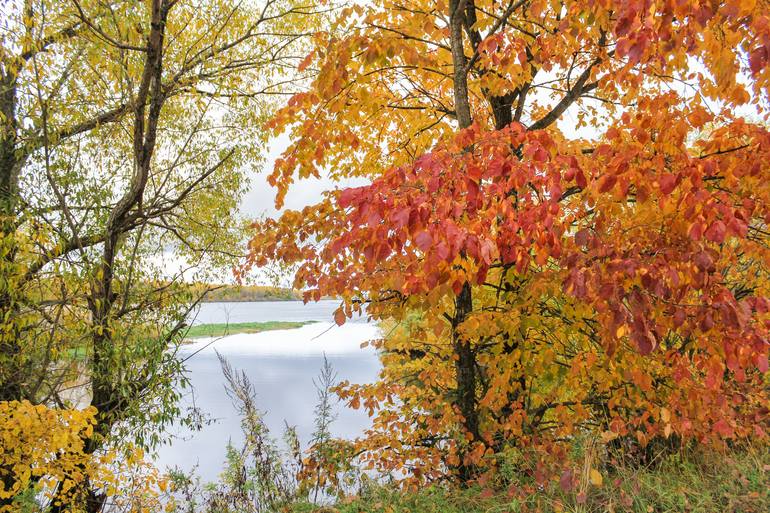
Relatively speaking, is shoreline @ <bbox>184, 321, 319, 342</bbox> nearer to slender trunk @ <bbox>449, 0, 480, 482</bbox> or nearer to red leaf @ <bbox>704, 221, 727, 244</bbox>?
slender trunk @ <bbox>449, 0, 480, 482</bbox>

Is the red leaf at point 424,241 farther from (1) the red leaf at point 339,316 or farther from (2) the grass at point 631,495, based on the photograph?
(2) the grass at point 631,495

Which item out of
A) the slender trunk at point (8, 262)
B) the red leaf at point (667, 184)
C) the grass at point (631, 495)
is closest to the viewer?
the red leaf at point (667, 184)

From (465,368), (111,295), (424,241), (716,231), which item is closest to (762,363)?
(716,231)

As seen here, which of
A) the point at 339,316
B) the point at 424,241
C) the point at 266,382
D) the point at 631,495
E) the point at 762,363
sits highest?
the point at 424,241

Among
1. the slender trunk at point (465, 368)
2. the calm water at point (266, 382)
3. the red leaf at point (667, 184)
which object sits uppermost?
the red leaf at point (667, 184)

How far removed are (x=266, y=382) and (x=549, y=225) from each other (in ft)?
74.8

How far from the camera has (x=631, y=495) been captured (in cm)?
380

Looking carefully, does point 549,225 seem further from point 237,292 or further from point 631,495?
point 237,292

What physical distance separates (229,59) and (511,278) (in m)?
6.74

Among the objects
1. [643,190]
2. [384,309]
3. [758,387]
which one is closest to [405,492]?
[384,309]

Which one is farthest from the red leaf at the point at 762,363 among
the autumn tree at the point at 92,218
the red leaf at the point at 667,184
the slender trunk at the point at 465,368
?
the autumn tree at the point at 92,218

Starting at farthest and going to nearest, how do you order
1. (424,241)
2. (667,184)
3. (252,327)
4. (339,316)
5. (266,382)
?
(252,327)
(266,382)
(339,316)
(667,184)
(424,241)

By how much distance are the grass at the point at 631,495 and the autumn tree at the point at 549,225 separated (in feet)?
0.87

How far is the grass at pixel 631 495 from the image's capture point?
364cm
